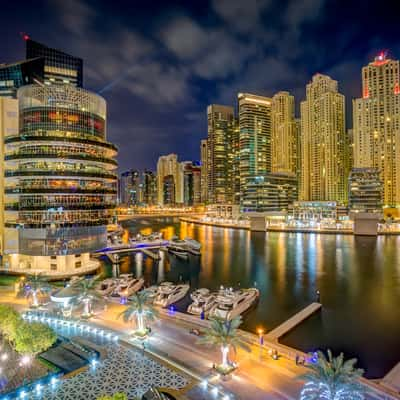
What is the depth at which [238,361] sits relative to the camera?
2177 cm

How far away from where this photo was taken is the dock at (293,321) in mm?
30584

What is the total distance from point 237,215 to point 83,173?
137 meters

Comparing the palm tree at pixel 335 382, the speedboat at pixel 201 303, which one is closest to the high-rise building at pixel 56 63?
the speedboat at pixel 201 303

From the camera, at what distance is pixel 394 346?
31.2m

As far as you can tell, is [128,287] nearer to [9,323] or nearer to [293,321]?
[9,323]

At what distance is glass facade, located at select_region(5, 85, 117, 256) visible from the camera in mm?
52750

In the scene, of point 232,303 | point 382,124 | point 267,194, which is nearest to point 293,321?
point 232,303

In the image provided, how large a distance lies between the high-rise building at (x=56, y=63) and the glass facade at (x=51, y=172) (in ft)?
206

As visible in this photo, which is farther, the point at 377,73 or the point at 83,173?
the point at 377,73

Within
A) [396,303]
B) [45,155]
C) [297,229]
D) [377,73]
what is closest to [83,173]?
[45,155]

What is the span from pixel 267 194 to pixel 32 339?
147 metres

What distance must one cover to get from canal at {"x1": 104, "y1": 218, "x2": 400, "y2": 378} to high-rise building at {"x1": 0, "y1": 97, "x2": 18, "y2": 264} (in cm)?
2451

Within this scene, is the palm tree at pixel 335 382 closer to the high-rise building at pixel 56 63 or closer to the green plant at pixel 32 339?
the green plant at pixel 32 339

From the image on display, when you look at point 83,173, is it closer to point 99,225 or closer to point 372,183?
point 99,225
